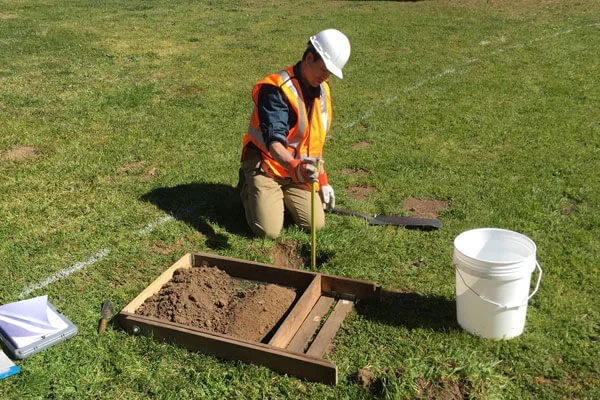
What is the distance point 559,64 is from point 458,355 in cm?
930

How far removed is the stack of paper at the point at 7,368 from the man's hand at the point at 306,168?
7.95 feet

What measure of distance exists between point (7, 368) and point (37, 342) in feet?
0.80

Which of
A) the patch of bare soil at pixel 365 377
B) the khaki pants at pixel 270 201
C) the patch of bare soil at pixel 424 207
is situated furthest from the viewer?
the patch of bare soil at pixel 424 207

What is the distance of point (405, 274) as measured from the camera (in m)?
4.85

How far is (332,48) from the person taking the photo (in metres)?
4.68

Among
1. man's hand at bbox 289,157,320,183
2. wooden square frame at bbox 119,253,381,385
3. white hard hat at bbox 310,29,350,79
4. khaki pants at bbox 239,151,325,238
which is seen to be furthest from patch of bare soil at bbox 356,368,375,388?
white hard hat at bbox 310,29,350,79

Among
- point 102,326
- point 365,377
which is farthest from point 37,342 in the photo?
point 365,377

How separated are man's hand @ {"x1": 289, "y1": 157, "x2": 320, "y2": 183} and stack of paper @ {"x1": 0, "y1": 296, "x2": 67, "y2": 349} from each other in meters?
2.06

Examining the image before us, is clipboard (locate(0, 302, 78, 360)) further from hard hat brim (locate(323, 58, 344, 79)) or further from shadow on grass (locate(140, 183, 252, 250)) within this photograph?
hard hat brim (locate(323, 58, 344, 79))

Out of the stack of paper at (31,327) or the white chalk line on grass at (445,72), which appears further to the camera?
the white chalk line on grass at (445,72)

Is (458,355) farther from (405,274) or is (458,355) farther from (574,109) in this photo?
(574,109)

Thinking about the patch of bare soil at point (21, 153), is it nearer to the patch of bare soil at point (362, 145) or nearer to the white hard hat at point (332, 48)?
the patch of bare soil at point (362, 145)

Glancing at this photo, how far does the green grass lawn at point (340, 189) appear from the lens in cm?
378

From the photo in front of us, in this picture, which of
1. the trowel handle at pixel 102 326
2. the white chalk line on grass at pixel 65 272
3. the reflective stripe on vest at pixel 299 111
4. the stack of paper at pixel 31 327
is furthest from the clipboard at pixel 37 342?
the reflective stripe on vest at pixel 299 111
